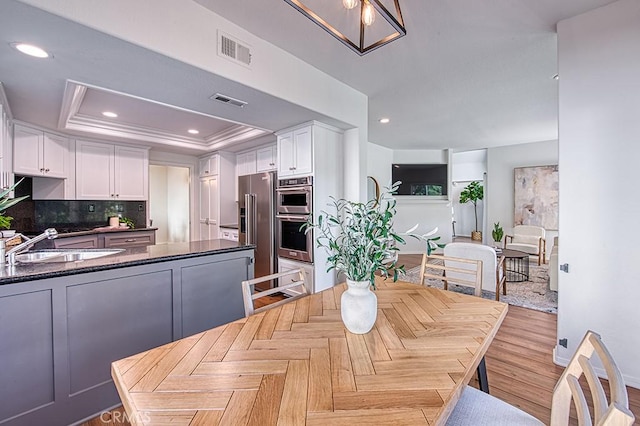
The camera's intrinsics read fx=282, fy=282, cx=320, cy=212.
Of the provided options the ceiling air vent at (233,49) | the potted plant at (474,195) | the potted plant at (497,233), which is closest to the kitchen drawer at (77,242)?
the ceiling air vent at (233,49)

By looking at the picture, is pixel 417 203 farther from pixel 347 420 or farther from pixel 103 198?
pixel 347 420

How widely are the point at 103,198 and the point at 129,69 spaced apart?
11.2 feet

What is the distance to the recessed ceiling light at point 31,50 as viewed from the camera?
1.76 metres

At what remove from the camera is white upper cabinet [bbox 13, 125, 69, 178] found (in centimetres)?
350

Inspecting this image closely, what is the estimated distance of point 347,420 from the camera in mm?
710

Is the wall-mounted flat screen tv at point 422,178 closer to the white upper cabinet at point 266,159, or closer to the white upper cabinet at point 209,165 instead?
the white upper cabinet at point 266,159

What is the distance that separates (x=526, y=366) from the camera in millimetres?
2232

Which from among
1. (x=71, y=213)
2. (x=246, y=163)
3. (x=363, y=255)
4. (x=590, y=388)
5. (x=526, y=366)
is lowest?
(x=526, y=366)

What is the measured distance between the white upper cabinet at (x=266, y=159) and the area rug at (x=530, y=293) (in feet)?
9.94

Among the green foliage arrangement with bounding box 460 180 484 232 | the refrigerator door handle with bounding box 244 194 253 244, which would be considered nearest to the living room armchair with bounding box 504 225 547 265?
the green foliage arrangement with bounding box 460 180 484 232

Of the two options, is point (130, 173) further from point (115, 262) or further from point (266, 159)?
point (115, 262)

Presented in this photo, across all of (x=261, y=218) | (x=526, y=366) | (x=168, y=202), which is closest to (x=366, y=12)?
(x=526, y=366)

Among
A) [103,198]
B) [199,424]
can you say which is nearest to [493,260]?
[199,424]

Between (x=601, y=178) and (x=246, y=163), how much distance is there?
4.72 meters
